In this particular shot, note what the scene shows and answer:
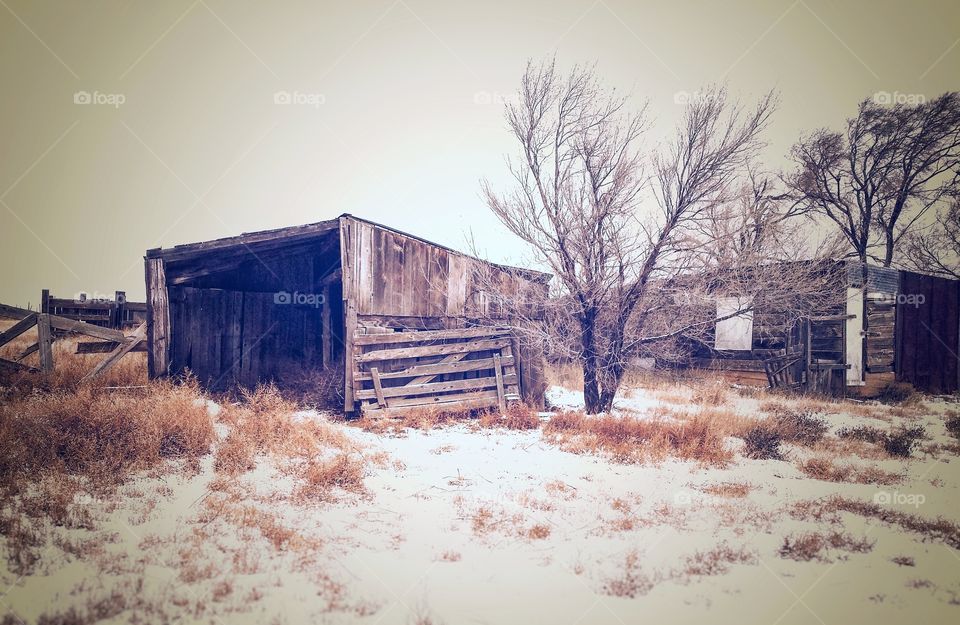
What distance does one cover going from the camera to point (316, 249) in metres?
12.5

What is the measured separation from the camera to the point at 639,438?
8258 mm

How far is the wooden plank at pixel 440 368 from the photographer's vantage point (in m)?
9.88

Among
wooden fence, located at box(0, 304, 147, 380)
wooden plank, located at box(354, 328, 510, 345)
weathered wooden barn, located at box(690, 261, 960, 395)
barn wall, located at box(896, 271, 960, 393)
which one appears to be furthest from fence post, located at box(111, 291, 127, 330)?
barn wall, located at box(896, 271, 960, 393)

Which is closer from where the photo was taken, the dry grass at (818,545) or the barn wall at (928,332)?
the dry grass at (818,545)

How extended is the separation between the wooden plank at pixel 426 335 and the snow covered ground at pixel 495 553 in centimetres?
376

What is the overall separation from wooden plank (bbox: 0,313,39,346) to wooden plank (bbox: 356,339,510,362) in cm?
675

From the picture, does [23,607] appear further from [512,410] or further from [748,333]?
[748,333]

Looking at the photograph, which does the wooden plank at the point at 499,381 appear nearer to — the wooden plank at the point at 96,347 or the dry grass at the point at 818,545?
the dry grass at the point at 818,545

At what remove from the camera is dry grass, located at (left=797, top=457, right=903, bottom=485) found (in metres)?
6.57

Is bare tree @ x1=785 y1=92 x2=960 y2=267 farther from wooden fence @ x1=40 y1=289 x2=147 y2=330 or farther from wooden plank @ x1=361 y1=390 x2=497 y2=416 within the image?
wooden fence @ x1=40 y1=289 x2=147 y2=330

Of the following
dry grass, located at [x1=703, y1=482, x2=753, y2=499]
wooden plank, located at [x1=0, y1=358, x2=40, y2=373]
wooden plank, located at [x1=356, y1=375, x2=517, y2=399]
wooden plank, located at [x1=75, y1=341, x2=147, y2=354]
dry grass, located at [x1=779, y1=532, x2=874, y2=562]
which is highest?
wooden plank, located at [x1=75, y1=341, x2=147, y2=354]

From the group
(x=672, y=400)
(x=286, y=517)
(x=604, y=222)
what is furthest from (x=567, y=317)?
(x=286, y=517)

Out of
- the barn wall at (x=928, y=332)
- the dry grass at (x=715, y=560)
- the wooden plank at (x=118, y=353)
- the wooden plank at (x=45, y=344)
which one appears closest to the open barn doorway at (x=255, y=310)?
the wooden plank at (x=118, y=353)

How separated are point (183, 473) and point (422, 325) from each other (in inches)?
241
